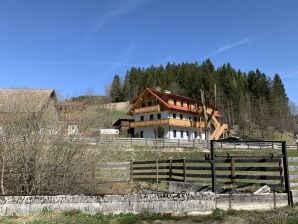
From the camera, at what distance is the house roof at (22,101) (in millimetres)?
12516

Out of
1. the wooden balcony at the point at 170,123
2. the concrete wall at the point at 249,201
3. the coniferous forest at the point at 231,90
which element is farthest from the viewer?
the coniferous forest at the point at 231,90

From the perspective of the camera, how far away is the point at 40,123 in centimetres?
1232

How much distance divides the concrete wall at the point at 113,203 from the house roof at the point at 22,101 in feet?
11.4

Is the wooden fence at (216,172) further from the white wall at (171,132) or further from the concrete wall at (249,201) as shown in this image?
the white wall at (171,132)

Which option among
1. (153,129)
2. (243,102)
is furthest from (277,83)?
(153,129)

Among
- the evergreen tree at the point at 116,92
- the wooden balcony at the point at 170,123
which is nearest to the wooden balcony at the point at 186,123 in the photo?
the wooden balcony at the point at 170,123

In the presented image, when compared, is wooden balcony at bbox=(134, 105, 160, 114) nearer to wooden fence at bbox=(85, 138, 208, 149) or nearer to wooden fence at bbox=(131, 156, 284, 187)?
wooden fence at bbox=(85, 138, 208, 149)

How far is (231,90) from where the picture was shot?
103625 millimetres

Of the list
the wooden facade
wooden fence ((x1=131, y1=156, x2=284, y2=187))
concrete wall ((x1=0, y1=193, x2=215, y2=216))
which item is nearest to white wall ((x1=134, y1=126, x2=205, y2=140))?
the wooden facade

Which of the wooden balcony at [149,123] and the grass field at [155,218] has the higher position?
the wooden balcony at [149,123]

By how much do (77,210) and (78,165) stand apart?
2743 mm

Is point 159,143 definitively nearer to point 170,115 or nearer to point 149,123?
point 170,115

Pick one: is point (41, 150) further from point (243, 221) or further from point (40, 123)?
point (243, 221)

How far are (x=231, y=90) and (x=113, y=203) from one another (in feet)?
316
